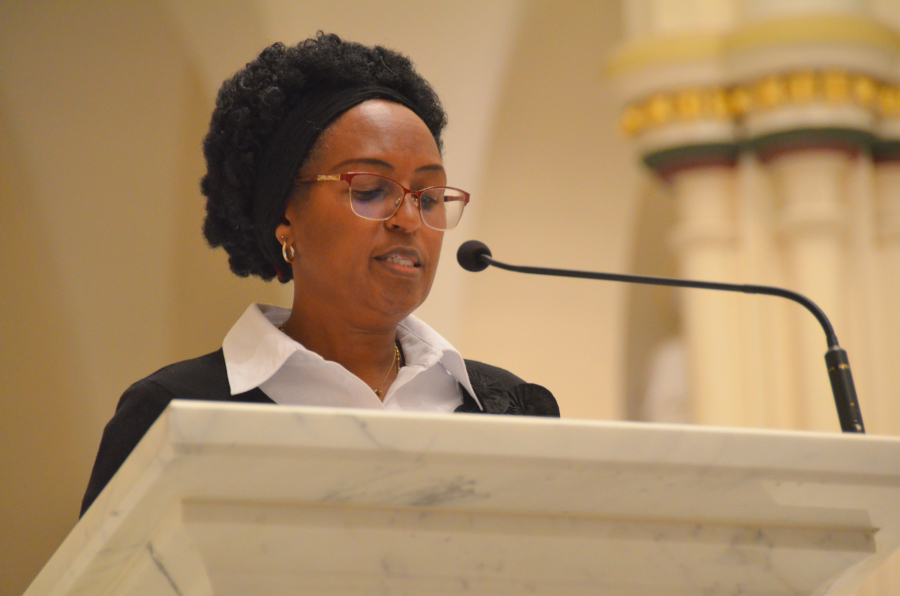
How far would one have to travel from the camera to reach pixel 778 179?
137 inches

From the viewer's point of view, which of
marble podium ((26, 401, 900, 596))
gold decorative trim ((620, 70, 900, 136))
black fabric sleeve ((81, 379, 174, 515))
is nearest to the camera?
marble podium ((26, 401, 900, 596))

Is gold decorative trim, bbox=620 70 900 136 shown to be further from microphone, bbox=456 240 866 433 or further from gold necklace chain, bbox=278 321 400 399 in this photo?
microphone, bbox=456 240 866 433

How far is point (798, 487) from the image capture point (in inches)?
32.8

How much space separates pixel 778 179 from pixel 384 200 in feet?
7.40

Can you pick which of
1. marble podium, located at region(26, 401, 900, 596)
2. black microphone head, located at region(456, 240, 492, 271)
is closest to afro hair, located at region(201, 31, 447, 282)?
black microphone head, located at region(456, 240, 492, 271)

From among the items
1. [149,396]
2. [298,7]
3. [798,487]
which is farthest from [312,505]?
[298,7]

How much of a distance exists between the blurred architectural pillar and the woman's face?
203 centimetres

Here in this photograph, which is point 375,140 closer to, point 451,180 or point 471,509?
point 471,509

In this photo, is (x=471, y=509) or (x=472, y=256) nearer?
(x=471, y=509)

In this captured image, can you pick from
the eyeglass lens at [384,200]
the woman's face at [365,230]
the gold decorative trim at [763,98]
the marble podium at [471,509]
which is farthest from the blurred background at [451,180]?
the marble podium at [471,509]

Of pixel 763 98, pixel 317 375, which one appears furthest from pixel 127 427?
pixel 763 98

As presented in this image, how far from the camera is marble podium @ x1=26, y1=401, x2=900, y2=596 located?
76cm

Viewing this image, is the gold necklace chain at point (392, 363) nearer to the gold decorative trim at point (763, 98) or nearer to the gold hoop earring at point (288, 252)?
the gold hoop earring at point (288, 252)

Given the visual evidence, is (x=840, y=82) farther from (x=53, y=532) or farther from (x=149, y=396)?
(x=53, y=532)
